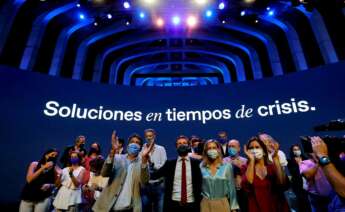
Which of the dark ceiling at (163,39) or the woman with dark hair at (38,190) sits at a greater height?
the dark ceiling at (163,39)

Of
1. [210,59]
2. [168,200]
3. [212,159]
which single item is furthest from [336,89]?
[210,59]

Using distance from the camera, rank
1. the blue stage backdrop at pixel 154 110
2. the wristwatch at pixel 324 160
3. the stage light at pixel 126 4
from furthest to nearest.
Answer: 1. the stage light at pixel 126 4
2. the blue stage backdrop at pixel 154 110
3. the wristwatch at pixel 324 160

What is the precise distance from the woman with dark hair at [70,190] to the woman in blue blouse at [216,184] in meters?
1.93

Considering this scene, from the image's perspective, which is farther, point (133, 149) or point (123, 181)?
point (133, 149)

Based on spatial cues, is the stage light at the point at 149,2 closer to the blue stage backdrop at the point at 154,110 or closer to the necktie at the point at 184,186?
the blue stage backdrop at the point at 154,110

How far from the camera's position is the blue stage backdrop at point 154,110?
6004 millimetres

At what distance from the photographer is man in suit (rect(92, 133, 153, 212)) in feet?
9.23

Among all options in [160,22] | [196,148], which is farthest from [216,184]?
[160,22]

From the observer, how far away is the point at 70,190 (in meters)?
3.66

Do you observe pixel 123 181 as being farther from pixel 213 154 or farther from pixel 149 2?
pixel 149 2

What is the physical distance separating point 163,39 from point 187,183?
10675 millimetres

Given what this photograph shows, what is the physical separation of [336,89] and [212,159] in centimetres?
485

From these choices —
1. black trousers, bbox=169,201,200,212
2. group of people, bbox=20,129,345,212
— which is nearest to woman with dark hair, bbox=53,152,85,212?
group of people, bbox=20,129,345,212

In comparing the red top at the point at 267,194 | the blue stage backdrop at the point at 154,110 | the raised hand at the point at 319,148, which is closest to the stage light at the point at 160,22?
the blue stage backdrop at the point at 154,110
